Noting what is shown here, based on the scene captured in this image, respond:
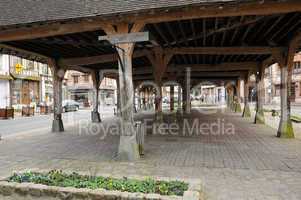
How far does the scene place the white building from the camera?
26.1 metres

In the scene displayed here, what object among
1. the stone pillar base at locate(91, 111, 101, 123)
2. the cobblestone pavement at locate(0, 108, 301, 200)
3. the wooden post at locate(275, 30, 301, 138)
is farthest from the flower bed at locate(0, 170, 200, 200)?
the stone pillar base at locate(91, 111, 101, 123)

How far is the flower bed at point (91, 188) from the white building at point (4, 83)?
2437 cm

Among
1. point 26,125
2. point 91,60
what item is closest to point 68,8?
point 91,60

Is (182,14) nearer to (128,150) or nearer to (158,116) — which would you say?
(128,150)

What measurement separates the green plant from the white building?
2423 centimetres

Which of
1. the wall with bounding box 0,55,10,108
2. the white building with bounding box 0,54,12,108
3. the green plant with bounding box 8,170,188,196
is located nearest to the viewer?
the green plant with bounding box 8,170,188,196

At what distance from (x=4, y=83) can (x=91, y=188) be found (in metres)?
25.8

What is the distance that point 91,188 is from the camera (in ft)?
13.5

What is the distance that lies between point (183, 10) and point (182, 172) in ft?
10.7

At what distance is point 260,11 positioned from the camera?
5.68 m

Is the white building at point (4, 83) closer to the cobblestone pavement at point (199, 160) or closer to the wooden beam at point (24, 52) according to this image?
the wooden beam at point (24, 52)

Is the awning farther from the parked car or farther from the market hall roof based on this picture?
the market hall roof

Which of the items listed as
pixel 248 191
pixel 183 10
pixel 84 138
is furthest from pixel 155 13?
pixel 84 138

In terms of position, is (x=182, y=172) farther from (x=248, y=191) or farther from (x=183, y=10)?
(x=183, y=10)
